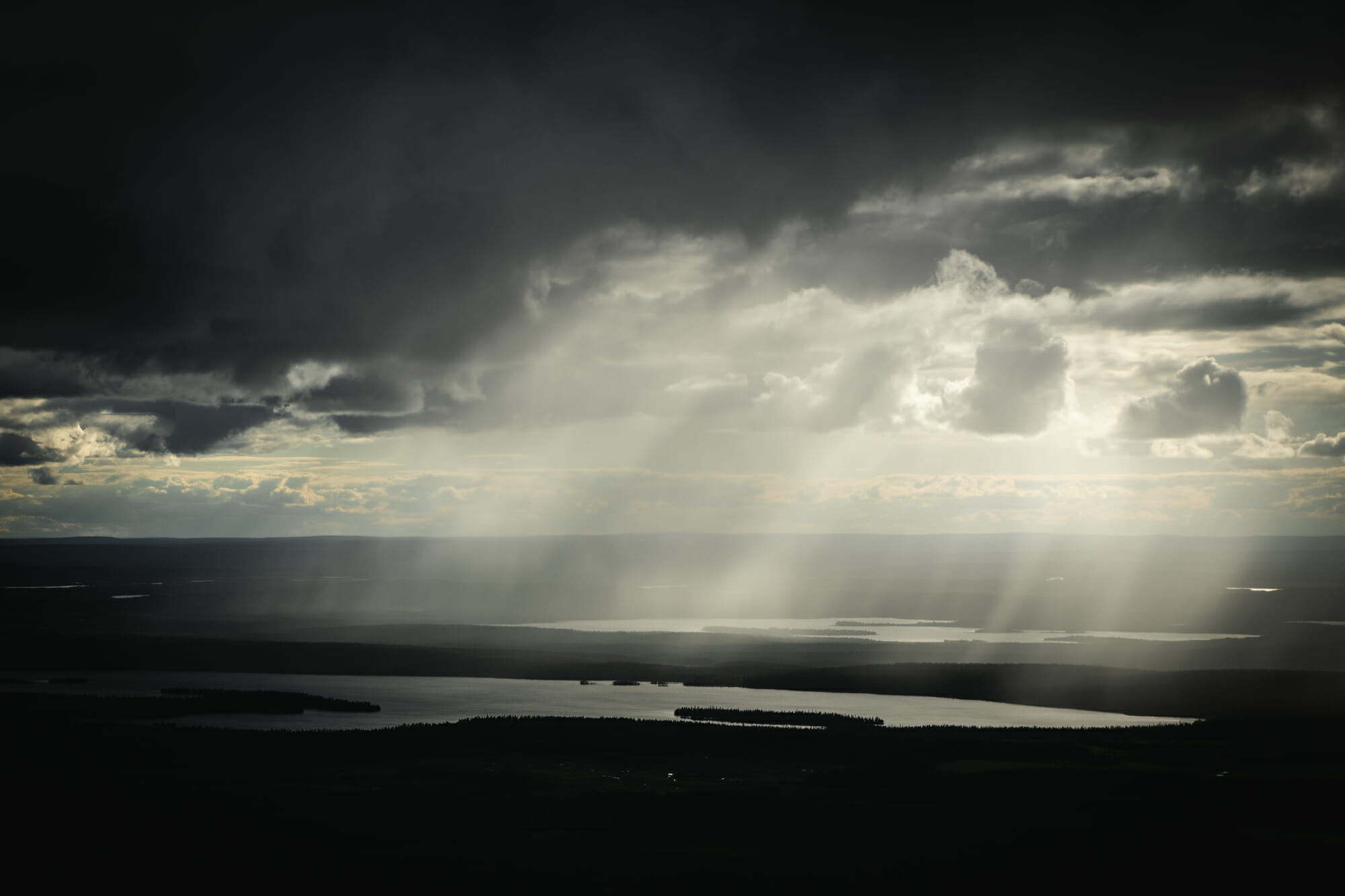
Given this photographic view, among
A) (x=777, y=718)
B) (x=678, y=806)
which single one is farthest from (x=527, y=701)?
(x=678, y=806)

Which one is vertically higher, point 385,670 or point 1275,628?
point 1275,628

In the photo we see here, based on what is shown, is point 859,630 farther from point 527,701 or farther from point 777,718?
point 777,718

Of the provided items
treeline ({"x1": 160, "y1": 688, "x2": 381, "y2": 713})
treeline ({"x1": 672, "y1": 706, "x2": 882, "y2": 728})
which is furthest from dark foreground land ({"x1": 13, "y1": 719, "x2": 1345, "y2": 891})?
treeline ({"x1": 160, "y1": 688, "x2": 381, "y2": 713})

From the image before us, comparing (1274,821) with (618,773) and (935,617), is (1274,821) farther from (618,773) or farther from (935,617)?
(935,617)

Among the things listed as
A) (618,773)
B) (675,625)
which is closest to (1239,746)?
(618,773)

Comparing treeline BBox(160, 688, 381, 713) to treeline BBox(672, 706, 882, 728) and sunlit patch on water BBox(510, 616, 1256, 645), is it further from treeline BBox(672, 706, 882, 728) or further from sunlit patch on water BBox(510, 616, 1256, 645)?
sunlit patch on water BBox(510, 616, 1256, 645)
